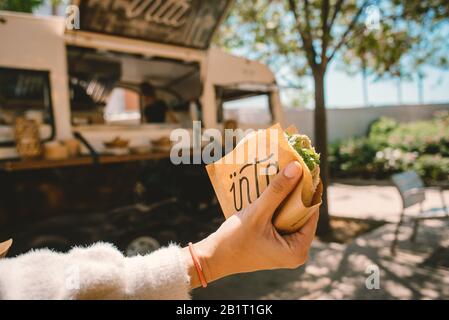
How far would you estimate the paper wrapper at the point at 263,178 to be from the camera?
1.21m

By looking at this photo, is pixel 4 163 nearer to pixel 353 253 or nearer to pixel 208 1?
pixel 208 1

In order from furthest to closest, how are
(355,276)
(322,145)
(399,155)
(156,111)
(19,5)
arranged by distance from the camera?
(399,155) → (156,111) → (19,5) → (322,145) → (355,276)

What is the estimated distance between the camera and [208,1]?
194 inches

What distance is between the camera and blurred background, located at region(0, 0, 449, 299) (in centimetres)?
Answer: 398

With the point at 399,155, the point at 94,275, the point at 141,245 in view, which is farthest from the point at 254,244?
the point at 399,155

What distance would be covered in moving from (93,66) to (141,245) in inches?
148

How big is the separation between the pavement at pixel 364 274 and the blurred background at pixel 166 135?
0.08 feet

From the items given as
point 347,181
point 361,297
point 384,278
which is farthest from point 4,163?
point 347,181

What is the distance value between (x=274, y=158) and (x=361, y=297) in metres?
3.44

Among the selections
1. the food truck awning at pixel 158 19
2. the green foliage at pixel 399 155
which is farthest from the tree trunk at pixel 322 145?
the green foliage at pixel 399 155

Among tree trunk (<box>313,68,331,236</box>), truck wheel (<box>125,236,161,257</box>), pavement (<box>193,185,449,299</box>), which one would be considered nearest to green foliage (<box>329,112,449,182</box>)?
pavement (<box>193,185,449,299</box>)

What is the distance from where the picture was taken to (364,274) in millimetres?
4551
